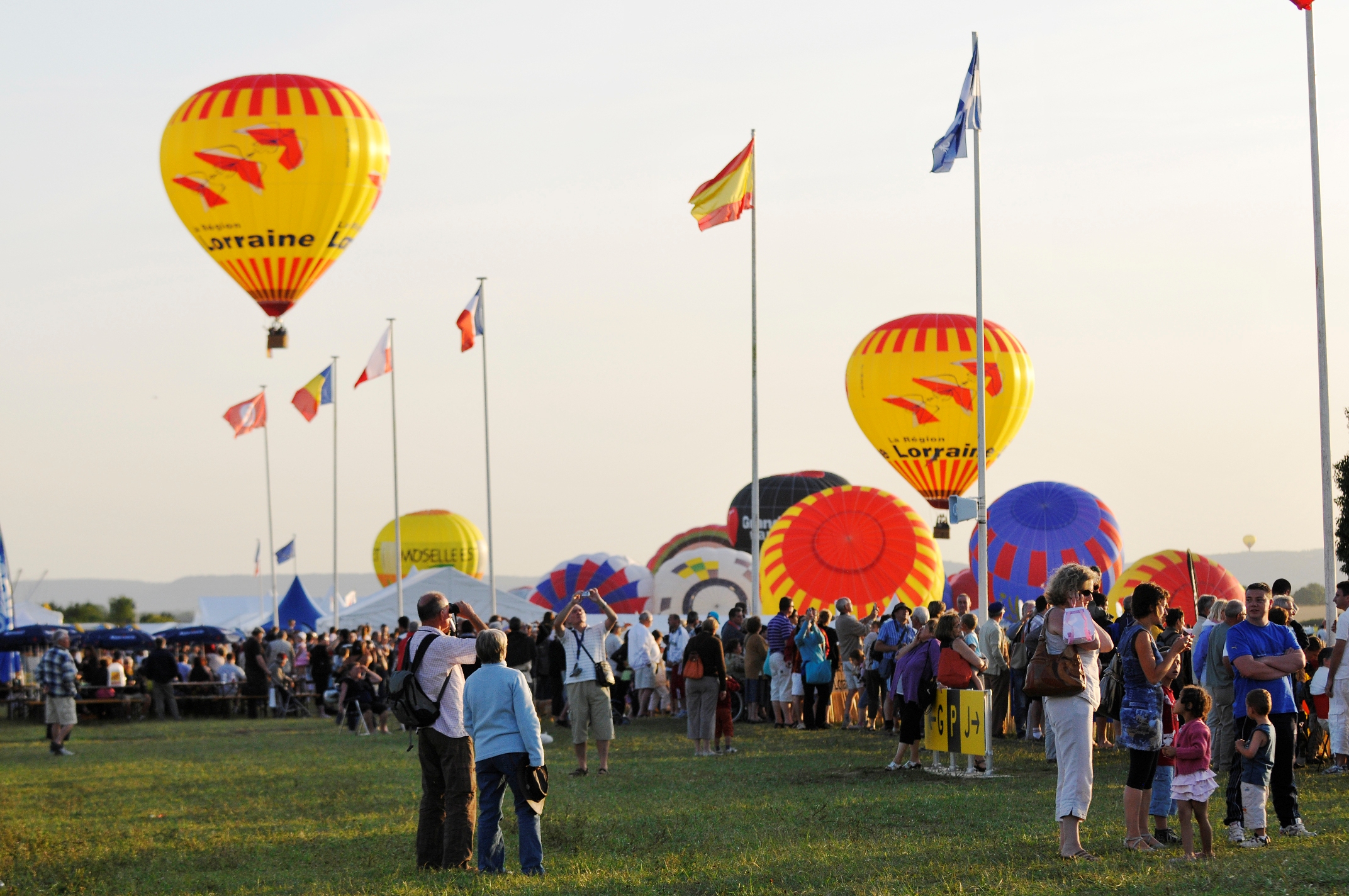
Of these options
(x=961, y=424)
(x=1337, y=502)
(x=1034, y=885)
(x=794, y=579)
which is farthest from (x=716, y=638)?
(x=1337, y=502)

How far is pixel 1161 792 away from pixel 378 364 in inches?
1078

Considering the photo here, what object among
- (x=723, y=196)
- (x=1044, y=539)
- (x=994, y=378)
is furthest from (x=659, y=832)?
(x=1044, y=539)

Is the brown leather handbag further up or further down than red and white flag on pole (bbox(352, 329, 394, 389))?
further down

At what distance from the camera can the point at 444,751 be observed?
33.2 feet

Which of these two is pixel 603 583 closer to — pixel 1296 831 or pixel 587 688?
pixel 587 688

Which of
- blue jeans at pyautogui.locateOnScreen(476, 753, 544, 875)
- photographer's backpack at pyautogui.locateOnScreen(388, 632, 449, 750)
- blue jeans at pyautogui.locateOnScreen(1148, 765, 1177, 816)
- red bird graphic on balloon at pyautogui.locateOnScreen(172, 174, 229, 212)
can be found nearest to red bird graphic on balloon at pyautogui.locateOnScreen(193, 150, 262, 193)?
red bird graphic on balloon at pyautogui.locateOnScreen(172, 174, 229, 212)

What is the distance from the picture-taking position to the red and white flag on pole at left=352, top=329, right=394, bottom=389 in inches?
1383

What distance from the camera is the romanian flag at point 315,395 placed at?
3885cm

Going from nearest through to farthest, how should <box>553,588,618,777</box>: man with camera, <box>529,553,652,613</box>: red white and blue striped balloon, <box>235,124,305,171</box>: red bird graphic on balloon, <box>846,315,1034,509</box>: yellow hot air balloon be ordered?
<box>553,588,618,777</box>: man with camera < <box>235,124,305,171</box>: red bird graphic on balloon < <box>846,315,1034,509</box>: yellow hot air balloon < <box>529,553,652,613</box>: red white and blue striped balloon

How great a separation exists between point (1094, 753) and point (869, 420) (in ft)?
70.8

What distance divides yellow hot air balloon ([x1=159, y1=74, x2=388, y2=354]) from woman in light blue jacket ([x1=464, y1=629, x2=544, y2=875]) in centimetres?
2110

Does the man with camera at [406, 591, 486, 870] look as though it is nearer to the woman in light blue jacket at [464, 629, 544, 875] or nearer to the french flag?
the woman in light blue jacket at [464, 629, 544, 875]

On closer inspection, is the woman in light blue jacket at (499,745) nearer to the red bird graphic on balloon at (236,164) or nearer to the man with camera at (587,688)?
the man with camera at (587,688)

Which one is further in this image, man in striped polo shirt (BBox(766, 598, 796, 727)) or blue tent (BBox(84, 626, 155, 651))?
blue tent (BBox(84, 626, 155, 651))
